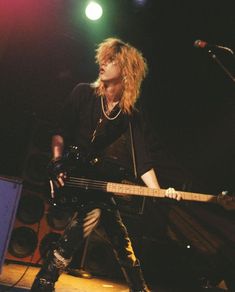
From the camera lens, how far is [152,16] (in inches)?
217

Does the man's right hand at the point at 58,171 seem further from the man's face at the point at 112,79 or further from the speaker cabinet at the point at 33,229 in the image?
the speaker cabinet at the point at 33,229

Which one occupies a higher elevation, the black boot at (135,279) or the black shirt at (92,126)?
the black shirt at (92,126)

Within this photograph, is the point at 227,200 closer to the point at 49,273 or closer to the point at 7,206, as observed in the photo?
the point at 49,273

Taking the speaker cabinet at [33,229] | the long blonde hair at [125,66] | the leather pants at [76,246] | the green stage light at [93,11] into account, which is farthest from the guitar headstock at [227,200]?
the green stage light at [93,11]

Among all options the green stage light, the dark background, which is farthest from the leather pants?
the green stage light

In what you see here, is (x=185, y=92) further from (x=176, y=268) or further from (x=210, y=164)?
(x=176, y=268)

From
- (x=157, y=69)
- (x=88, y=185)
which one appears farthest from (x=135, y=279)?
(x=157, y=69)

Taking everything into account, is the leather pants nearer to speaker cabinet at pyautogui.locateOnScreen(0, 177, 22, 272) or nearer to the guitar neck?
the guitar neck

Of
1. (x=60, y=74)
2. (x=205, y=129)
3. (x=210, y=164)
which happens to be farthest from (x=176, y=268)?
(x=60, y=74)

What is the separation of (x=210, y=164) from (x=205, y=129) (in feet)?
1.77

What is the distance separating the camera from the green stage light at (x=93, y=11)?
205 inches

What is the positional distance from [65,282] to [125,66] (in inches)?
90.1

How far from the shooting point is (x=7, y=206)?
264 cm

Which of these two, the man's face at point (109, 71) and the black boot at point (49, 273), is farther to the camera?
the man's face at point (109, 71)
